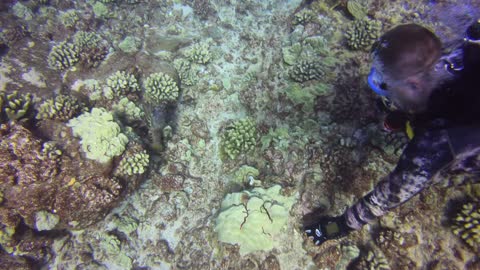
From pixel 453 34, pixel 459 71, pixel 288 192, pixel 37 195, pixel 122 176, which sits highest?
pixel 453 34

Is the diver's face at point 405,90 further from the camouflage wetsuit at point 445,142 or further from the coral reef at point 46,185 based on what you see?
the coral reef at point 46,185

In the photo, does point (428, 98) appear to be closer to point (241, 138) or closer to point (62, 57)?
point (241, 138)

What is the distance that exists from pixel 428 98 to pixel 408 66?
0.45 metres

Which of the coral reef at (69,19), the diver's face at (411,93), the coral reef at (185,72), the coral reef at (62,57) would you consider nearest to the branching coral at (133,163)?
the coral reef at (185,72)

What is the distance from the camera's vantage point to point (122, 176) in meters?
5.47

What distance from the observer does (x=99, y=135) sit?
5.20 m

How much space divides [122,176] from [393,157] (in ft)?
17.7

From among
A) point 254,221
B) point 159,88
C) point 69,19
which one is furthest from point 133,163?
point 69,19

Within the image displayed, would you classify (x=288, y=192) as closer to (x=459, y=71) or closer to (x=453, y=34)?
(x=459, y=71)

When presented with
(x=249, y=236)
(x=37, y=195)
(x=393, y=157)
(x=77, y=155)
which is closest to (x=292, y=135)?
(x=393, y=157)

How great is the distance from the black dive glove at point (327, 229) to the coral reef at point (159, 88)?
4776mm

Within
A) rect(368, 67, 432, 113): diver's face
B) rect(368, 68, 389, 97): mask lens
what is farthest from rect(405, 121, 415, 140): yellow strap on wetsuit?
rect(368, 68, 389, 97): mask lens

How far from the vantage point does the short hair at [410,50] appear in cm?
236

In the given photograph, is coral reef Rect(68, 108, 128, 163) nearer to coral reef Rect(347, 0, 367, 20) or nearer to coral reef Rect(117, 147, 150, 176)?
coral reef Rect(117, 147, 150, 176)
